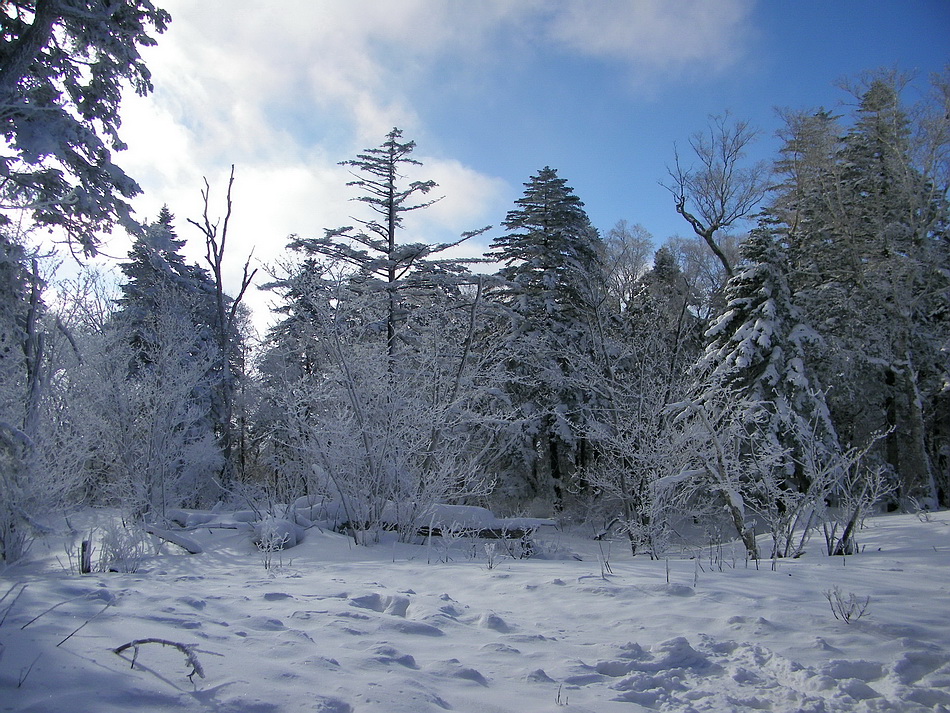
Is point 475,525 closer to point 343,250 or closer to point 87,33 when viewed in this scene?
point 87,33

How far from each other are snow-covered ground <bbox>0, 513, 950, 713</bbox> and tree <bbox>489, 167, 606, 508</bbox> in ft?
46.9

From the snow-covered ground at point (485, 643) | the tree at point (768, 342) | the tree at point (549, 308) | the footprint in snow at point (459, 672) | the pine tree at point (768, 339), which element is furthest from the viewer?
the tree at point (549, 308)

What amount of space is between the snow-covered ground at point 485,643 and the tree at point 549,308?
14.3m

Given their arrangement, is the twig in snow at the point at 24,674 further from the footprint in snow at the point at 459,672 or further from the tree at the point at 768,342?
the tree at the point at 768,342

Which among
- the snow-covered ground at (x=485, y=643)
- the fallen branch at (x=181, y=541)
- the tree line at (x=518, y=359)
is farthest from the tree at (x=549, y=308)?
the snow-covered ground at (x=485, y=643)

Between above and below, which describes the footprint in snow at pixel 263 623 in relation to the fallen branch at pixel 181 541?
above

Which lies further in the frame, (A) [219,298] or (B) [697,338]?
(B) [697,338]

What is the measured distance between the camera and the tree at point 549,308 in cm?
1998

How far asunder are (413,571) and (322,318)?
5.16m

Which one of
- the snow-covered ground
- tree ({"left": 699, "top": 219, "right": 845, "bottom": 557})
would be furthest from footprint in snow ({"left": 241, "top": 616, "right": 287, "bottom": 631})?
tree ({"left": 699, "top": 219, "right": 845, "bottom": 557})

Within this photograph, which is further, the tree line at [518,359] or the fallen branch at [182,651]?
the tree line at [518,359]

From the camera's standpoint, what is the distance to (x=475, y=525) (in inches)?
401

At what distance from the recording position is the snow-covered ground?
103 inches

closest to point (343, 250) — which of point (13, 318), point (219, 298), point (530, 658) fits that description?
point (219, 298)
